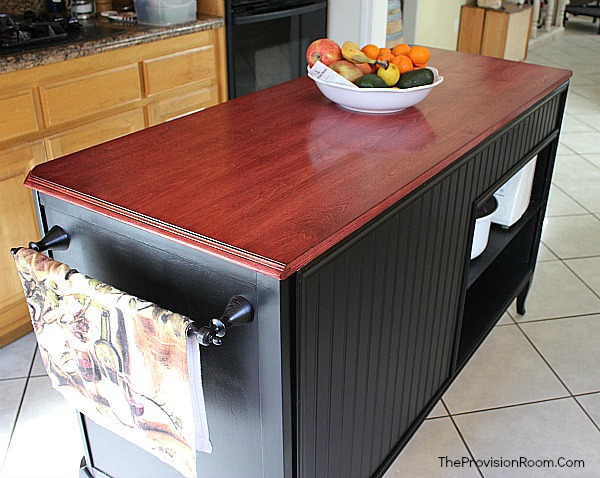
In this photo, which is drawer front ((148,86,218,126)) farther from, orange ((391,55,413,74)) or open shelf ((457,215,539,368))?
open shelf ((457,215,539,368))

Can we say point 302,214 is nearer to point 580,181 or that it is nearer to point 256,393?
point 256,393

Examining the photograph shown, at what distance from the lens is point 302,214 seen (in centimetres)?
122

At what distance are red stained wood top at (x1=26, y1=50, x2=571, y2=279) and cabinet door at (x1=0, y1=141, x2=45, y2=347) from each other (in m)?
0.80

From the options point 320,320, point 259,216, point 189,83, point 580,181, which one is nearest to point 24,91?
point 189,83

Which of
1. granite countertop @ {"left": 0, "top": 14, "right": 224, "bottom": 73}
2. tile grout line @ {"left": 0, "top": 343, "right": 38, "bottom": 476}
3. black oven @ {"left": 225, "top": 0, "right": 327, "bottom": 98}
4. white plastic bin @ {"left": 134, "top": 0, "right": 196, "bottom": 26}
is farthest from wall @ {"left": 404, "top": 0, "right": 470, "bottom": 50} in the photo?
tile grout line @ {"left": 0, "top": 343, "right": 38, "bottom": 476}

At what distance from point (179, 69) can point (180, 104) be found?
0.48 feet

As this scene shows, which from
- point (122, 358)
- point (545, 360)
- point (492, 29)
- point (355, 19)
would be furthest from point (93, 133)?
point (492, 29)

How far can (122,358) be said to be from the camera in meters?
1.23

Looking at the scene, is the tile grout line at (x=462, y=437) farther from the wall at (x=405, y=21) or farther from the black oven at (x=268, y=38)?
the wall at (x=405, y=21)

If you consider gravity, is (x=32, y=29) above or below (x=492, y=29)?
above

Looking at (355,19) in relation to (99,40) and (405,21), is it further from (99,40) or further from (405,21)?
(405,21)

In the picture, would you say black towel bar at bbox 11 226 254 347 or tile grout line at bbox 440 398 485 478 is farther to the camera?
tile grout line at bbox 440 398 485 478

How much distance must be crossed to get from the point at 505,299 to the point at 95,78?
1665 mm

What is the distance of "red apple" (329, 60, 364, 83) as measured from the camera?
5.71ft
